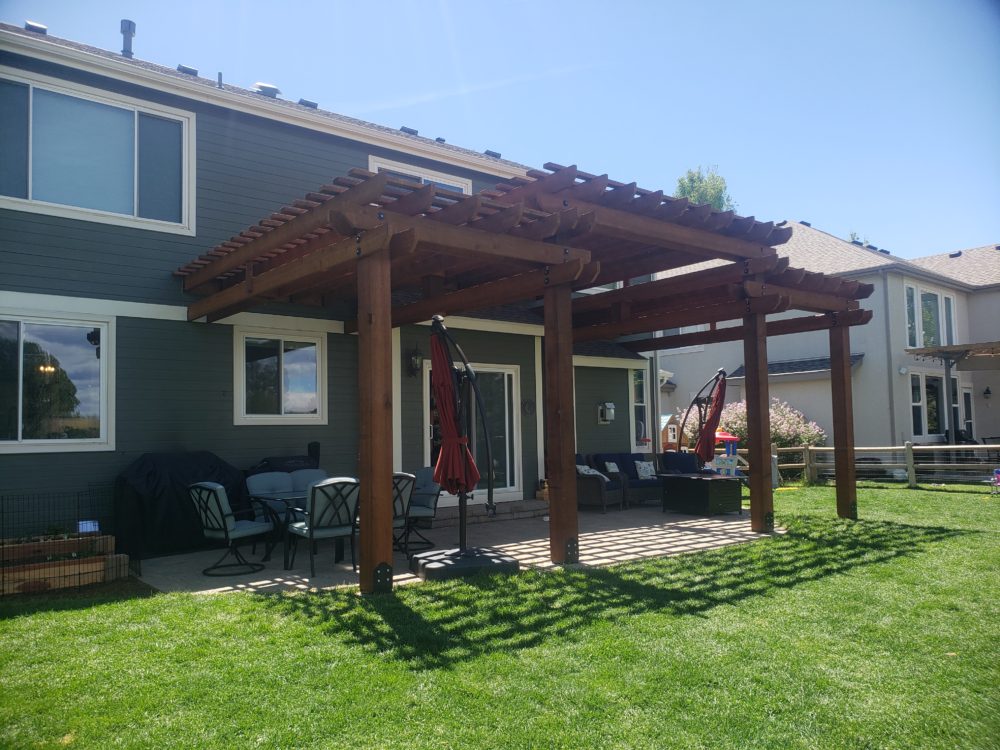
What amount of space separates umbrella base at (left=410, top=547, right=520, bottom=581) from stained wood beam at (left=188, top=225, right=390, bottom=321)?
2.74m

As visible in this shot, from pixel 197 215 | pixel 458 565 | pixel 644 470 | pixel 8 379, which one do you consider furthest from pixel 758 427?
pixel 8 379

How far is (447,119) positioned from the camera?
14.3 metres

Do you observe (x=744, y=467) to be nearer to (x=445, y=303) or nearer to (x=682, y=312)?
(x=682, y=312)

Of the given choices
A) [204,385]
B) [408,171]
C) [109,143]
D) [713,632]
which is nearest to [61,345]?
[204,385]

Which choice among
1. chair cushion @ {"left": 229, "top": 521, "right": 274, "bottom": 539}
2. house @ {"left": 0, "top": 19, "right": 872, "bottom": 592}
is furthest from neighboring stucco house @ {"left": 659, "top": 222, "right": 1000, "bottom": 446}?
chair cushion @ {"left": 229, "top": 521, "right": 274, "bottom": 539}

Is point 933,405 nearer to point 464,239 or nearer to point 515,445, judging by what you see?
point 515,445

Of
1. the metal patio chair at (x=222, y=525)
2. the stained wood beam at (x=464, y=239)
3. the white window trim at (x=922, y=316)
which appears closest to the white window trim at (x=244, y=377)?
the metal patio chair at (x=222, y=525)

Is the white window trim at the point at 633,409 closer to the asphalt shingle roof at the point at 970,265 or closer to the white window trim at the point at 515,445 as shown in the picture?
the white window trim at the point at 515,445

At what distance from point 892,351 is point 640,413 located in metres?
7.59

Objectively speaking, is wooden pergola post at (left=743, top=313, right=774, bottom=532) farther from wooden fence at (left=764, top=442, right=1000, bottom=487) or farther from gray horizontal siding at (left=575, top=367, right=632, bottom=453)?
wooden fence at (left=764, top=442, right=1000, bottom=487)

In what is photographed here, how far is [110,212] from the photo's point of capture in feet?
27.0

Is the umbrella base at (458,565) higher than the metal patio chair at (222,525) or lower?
lower

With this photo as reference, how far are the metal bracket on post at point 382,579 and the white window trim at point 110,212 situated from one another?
5331 mm

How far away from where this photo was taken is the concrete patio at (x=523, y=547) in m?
6.40
